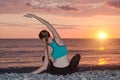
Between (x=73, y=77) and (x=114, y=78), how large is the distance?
1.28m

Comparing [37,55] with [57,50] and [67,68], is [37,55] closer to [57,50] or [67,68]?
[67,68]

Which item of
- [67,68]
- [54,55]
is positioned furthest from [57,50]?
[67,68]

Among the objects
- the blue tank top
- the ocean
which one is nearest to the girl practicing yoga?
the blue tank top

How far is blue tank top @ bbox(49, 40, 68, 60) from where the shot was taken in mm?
12914

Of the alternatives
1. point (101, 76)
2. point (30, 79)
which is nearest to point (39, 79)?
point (30, 79)

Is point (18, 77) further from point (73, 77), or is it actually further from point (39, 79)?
point (73, 77)

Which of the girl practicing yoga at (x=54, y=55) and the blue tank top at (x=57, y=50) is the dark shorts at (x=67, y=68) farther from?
the blue tank top at (x=57, y=50)

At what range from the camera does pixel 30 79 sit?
42.2ft

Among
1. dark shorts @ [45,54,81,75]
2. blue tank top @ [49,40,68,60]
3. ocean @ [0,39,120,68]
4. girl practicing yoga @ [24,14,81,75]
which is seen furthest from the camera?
ocean @ [0,39,120,68]

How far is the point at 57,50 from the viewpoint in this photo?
13.1m

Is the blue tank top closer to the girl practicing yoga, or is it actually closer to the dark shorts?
the girl practicing yoga

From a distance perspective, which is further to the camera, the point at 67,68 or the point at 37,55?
the point at 37,55

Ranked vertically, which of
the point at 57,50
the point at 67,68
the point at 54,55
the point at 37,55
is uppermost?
the point at 57,50

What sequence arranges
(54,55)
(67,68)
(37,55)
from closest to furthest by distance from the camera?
1. (54,55)
2. (67,68)
3. (37,55)
